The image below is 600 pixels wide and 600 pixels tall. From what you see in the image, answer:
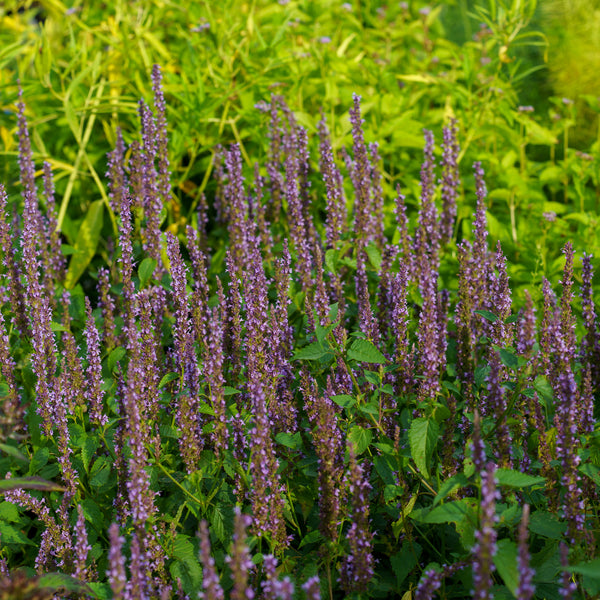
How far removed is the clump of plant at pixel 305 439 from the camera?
2.76 metres

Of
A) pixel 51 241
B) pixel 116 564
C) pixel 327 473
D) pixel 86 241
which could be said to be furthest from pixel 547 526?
pixel 86 241

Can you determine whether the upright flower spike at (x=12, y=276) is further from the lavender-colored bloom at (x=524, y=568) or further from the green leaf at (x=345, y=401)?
the lavender-colored bloom at (x=524, y=568)

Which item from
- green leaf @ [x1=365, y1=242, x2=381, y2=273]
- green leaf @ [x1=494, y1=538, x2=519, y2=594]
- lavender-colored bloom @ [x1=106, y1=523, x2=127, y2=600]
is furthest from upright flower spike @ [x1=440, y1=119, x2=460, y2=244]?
lavender-colored bloom @ [x1=106, y1=523, x2=127, y2=600]

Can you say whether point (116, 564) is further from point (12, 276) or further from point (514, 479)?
point (12, 276)

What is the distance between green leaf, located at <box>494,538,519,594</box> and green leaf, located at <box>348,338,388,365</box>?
927mm

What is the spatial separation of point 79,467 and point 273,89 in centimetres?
347

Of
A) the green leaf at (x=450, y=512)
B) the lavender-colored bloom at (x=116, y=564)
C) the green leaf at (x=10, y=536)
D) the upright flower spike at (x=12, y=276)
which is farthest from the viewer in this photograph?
the upright flower spike at (x=12, y=276)

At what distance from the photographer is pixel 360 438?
313cm

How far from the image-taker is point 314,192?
537cm

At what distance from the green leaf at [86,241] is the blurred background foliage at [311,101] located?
14 centimetres

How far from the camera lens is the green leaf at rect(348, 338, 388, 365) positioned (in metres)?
3.12

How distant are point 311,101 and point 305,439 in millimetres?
3866

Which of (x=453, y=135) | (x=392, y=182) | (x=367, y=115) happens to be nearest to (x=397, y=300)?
(x=453, y=135)

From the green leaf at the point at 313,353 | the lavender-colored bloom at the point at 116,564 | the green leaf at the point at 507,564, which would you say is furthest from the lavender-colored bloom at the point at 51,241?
the green leaf at the point at 507,564
